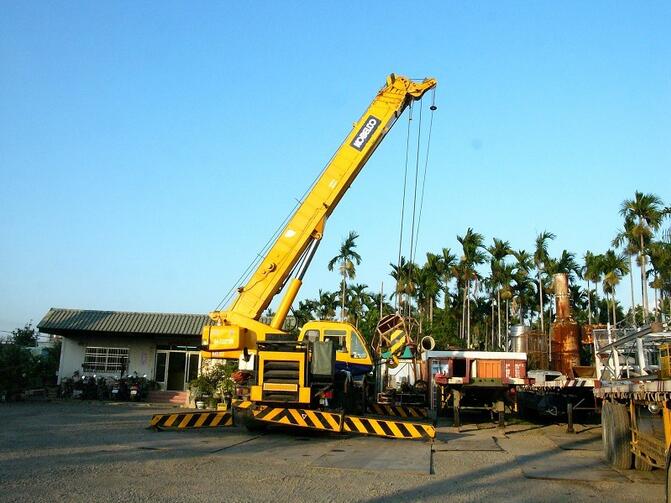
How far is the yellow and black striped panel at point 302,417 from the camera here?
48.6ft

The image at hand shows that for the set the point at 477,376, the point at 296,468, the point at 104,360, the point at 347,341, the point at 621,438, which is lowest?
the point at 296,468

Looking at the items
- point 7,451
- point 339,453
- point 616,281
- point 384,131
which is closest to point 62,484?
point 7,451

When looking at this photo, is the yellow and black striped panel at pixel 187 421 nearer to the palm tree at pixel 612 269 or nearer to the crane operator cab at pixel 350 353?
the crane operator cab at pixel 350 353

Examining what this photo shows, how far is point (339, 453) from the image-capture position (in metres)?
13.2

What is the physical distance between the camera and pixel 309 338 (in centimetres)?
1778

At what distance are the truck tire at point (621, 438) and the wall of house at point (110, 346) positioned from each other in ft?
89.4

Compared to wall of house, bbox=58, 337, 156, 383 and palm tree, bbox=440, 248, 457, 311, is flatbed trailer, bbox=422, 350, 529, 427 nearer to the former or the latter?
Answer: wall of house, bbox=58, 337, 156, 383

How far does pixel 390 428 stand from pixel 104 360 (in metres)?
24.3

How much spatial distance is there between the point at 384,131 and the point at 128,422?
11.3 m

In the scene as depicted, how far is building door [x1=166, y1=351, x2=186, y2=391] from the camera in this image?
34.6m

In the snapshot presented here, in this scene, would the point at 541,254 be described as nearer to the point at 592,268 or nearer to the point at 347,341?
the point at 592,268

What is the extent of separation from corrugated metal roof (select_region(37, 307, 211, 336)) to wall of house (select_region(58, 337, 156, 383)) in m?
1.07

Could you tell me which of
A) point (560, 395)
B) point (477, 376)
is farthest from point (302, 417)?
point (560, 395)

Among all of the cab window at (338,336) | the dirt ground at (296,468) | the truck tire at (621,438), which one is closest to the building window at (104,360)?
the dirt ground at (296,468)
